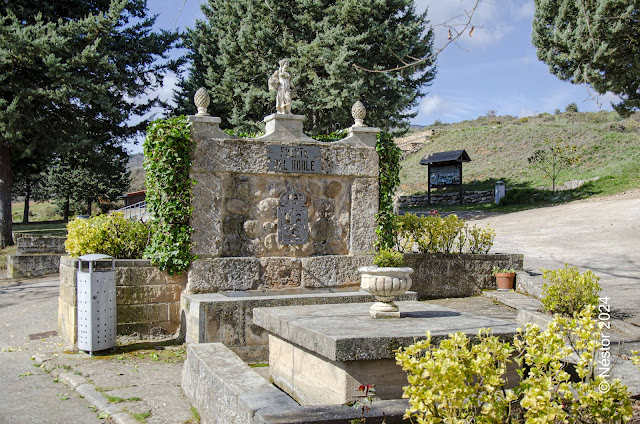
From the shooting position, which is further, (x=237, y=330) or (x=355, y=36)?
(x=355, y=36)

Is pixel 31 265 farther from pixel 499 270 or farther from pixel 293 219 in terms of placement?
pixel 499 270

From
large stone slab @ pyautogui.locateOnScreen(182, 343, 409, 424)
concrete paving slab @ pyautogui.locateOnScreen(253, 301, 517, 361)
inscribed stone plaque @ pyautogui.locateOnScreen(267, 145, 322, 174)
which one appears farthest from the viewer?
inscribed stone plaque @ pyautogui.locateOnScreen(267, 145, 322, 174)

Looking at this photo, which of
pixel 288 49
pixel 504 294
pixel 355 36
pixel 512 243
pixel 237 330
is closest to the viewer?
pixel 237 330

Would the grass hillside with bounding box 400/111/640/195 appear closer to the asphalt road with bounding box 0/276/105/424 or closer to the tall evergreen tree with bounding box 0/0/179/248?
the tall evergreen tree with bounding box 0/0/179/248

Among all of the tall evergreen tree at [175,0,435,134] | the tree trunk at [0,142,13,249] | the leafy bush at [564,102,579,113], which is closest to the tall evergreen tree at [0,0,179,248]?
the tree trunk at [0,142,13,249]

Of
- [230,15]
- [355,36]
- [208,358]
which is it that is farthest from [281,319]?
[230,15]

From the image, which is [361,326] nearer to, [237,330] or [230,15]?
[237,330]

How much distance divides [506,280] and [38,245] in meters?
11.4

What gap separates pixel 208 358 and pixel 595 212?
56.8 feet

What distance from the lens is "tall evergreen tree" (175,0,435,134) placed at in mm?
18375

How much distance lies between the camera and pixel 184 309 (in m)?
7.60

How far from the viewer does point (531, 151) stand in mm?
33906

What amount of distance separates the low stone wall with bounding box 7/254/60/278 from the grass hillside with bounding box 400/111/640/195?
20427mm

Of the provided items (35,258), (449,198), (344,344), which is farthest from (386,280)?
(449,198)
